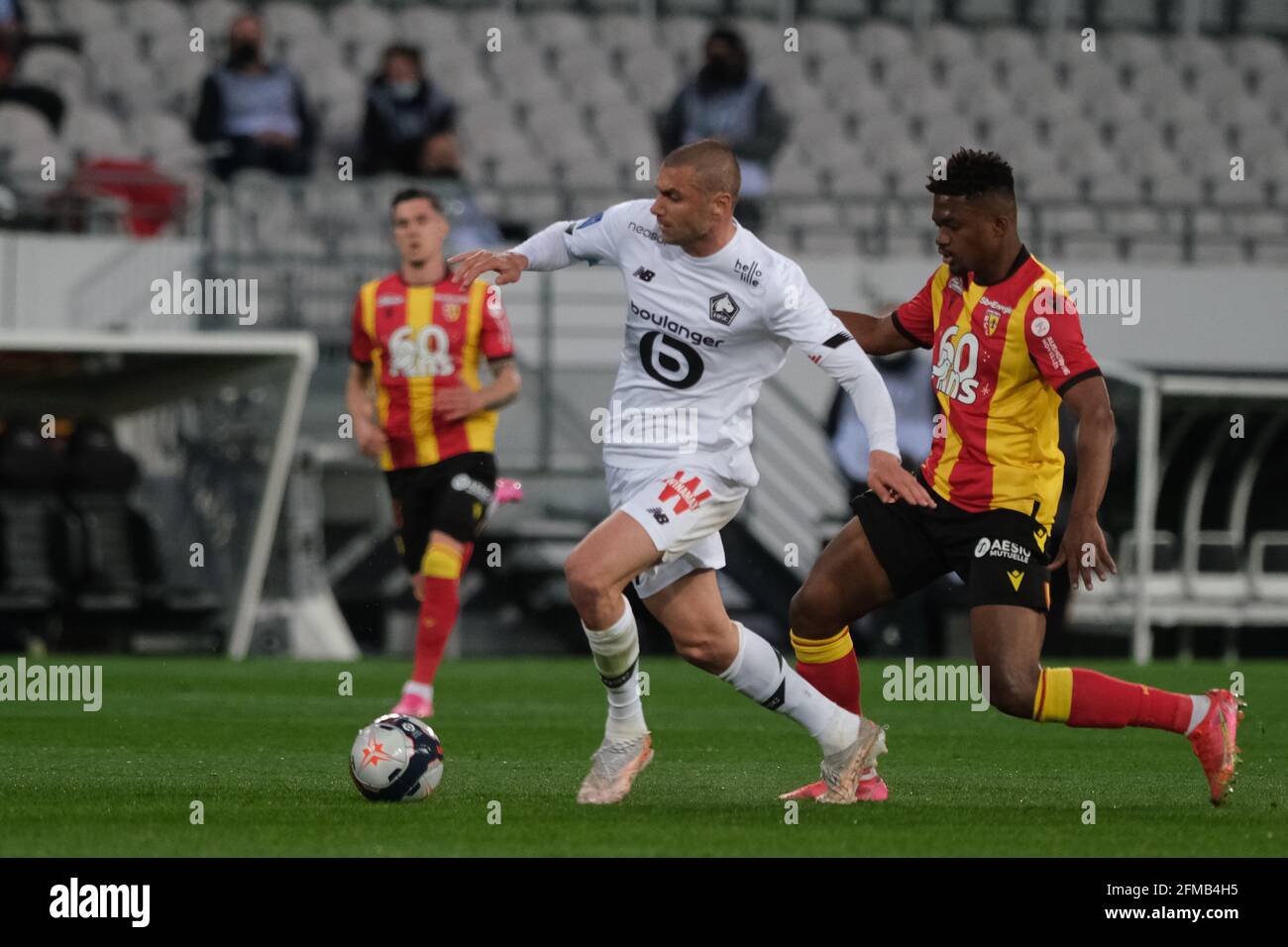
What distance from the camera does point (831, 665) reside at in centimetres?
768

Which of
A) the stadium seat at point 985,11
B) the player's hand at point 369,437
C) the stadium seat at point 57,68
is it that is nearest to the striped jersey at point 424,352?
the player's hand at point 369,437

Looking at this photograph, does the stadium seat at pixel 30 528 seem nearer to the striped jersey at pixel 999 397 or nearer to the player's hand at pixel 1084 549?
the striped jersey at pixel 999 397

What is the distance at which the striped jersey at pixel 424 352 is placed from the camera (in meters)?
11.2

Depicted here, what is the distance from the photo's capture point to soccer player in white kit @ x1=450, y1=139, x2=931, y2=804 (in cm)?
712

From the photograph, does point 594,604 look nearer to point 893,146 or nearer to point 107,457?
point 107,457

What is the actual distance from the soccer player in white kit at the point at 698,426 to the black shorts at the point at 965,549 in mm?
296

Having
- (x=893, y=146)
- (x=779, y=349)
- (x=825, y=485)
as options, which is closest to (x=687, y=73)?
(x=893, y=146)

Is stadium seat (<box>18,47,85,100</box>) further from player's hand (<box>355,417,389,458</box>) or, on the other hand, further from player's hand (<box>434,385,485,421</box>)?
player's hand (<box>434,385,485,421</box>)

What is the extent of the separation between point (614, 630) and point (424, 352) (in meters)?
4.50

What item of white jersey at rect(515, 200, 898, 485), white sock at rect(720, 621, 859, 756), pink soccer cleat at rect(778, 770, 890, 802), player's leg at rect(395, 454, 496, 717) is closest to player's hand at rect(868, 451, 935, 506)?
white jersey at rect(515, 200, 898, 485)

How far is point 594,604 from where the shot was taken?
7.02 meters

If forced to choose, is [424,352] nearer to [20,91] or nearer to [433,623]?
[433,623]
